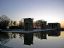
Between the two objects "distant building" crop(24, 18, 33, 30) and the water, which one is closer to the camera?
the water

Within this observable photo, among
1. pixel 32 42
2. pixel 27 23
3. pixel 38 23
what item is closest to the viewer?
pixel 32 42

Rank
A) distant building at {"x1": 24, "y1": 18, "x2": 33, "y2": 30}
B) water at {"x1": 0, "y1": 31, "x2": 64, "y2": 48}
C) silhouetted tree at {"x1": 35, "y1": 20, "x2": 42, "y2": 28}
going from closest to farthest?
water at {"x1": 0, "y1": 31, "x2": 64, "y2": 48}
distant building at {"x1": 24, "y1": 18, "x2": 33, "y2": 30}
silhouetted tree at {"x1": 35, "y1": 20, "x2": 42, "y2": 28}

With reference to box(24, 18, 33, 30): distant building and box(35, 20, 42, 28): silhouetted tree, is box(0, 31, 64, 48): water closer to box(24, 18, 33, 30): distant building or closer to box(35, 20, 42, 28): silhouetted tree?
box(24, 18, 33, 30): distant building

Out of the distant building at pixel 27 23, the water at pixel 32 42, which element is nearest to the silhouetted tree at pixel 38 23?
the distant building at pixel 27 23

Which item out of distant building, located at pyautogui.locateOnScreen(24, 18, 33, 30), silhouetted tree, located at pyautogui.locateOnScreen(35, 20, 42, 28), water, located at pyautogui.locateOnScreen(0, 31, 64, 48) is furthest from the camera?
silhouetted tree, located at pyautogui.locateOnScreen(35, 20, 42, 28)

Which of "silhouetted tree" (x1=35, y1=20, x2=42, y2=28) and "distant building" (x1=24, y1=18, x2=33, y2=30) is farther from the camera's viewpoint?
"silhouetted tree" (x1=35, y1=20, x2=42, y2=28)

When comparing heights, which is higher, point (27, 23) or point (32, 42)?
point (27, 23)

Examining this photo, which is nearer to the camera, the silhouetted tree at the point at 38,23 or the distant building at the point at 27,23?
the distant building at the point at 27,23

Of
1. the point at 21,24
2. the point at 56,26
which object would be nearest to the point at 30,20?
the point at 21,24

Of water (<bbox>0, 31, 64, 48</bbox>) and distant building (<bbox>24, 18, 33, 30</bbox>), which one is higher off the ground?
distant building (<bbox>24, 18, 33, 30</bbox>)

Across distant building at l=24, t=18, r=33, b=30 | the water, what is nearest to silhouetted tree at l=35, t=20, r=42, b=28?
distant building at l=24, t=18, r=33, b=30

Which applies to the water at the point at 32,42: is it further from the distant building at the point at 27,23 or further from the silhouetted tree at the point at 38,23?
the silhouetted tree at the point at 38,23

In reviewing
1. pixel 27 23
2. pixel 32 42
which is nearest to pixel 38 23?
pixel 27 23

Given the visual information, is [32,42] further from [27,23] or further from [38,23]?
[38,23]
